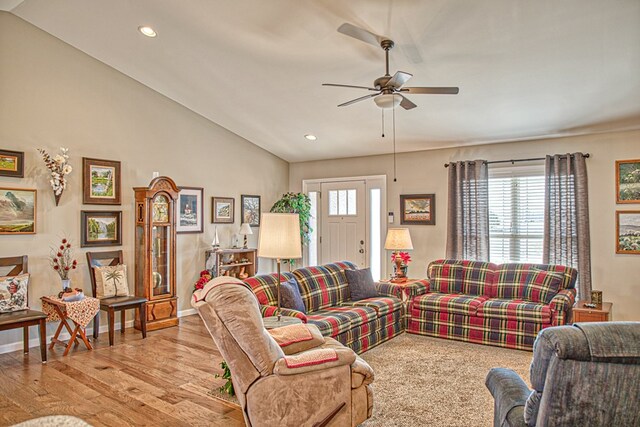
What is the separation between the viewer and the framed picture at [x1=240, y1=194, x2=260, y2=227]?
7352 millimetres

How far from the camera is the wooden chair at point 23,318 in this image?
4121mm

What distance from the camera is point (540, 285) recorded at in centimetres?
492

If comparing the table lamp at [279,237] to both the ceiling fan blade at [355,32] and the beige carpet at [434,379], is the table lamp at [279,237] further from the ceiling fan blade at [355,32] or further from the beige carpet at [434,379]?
the ceiling fan blade at [355,32]

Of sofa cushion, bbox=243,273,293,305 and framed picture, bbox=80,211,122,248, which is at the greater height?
framed picture, bbox=80,211,122,248

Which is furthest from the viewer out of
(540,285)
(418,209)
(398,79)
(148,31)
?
(418,209)

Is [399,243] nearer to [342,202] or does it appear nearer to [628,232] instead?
[342,202]

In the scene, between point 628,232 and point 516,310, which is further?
point 628,232

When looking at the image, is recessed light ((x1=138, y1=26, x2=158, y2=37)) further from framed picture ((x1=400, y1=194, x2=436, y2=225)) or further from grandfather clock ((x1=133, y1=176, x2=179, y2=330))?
framed picture ((x1=400, y1=194, x2=436, y2=225))

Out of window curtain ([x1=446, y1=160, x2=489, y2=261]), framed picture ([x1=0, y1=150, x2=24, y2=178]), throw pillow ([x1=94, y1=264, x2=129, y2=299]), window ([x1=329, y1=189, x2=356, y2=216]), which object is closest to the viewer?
framed picture ([x1=0, y1=150, x2=24, y2=178])

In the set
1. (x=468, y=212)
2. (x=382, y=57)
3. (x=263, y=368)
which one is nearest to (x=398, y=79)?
(x=382, y=57)

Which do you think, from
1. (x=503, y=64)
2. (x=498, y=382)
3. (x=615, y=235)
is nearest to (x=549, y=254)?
(x=615, y=235)

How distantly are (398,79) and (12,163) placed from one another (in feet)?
13.7

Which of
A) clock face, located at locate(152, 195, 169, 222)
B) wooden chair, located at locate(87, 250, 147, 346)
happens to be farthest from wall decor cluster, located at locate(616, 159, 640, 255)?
wooden chair, located at locate(87, 250, 147, 346)

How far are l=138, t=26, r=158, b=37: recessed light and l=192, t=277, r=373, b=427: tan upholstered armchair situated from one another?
330 centimetres
